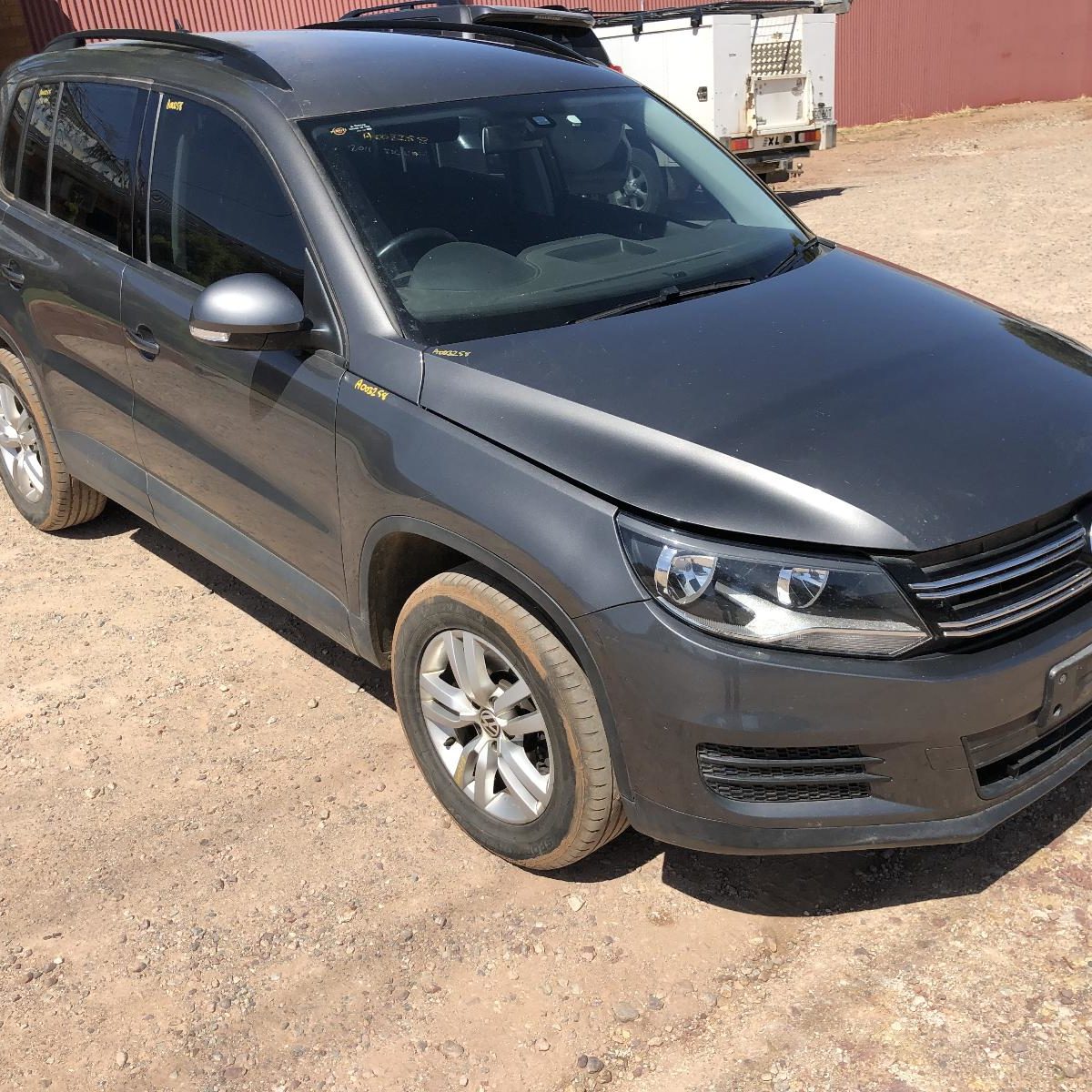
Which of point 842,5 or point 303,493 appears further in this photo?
point 842,5

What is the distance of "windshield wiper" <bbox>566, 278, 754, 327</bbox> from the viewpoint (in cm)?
315

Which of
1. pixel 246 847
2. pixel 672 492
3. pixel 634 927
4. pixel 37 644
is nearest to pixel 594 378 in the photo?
pixel 672 492

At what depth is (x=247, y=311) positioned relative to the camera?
9.98 ft

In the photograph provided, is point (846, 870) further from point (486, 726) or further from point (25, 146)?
point (25, 146)

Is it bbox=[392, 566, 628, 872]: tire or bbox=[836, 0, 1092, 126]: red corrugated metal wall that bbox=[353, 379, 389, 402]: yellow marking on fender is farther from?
bbox=[836, 0, 1092, 126]: red corrugated metal wall

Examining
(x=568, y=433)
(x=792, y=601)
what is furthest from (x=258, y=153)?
(x=792, y=601)

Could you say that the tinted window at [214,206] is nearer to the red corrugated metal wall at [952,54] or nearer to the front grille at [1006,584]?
the front grille at [1006,584]

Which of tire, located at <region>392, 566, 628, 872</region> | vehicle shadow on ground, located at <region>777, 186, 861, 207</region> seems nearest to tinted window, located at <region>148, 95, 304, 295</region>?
tire, located at <region>392, 566, 628, 872</region>

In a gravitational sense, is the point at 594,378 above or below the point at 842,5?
below

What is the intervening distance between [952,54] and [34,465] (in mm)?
23426

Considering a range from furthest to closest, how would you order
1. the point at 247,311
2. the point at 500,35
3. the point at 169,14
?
1. the point at 169,14
2. the point at 500,35
3. the point at 247,311

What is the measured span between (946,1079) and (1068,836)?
0.93 metres

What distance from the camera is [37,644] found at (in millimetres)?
4473

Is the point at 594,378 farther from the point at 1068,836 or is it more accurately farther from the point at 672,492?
the point at 1068,836
